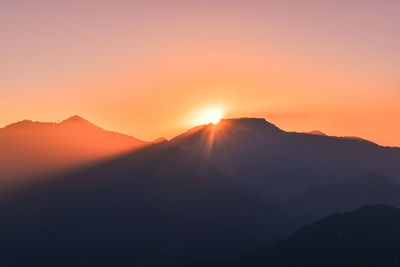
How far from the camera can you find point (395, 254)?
199875 millimetres

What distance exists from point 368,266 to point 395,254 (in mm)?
11817

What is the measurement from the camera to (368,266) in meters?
198
